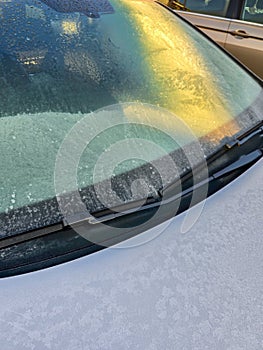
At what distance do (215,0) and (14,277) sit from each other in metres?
3.56

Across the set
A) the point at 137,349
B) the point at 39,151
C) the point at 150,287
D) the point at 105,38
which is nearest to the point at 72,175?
the point at 39,151

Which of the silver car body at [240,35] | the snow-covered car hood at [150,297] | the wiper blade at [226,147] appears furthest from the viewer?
the silver car body at [240,35]

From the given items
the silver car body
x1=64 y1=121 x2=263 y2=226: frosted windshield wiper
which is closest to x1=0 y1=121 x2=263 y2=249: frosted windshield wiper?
x1=64 y1=121 x2=263 y2=226: frosted windshield wiper

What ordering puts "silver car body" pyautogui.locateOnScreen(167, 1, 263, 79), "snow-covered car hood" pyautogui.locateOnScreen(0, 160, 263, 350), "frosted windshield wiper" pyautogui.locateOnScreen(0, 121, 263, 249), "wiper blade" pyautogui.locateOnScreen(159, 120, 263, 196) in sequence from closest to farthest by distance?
"snow-covered car hood" pyautogui.locateOnScreen(0, 160, 263, 350)
"frosted windshield wiper" pyautogui.locateOnScreen(0, 121, 263, 249)
"wiper blade" pyautogui.locateOnScreen(159, 120, 263, 196)
"silver car body" pyautogui.locateOnScreen(167, 1, 263, 79)

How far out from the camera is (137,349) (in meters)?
0.82

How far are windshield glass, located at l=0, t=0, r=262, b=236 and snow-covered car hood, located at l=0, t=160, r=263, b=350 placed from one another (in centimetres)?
16

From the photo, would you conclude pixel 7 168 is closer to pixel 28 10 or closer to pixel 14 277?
pixel 14 277

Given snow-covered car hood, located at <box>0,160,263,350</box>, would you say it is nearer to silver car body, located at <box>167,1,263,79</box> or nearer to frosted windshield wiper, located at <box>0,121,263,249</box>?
frosted windshield wiper, located at <box>0,121,263,249</box>

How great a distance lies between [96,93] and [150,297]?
692 mm

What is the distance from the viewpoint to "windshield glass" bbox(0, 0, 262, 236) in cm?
105

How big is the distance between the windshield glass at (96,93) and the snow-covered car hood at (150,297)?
0.16m

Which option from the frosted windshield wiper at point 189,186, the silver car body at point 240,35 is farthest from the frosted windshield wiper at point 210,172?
the silver car body at point 240,35

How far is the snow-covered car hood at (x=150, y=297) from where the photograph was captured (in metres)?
0.84

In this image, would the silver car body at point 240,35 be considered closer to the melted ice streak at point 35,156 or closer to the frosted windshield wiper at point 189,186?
the frosted windshield wiper at point 189,186
